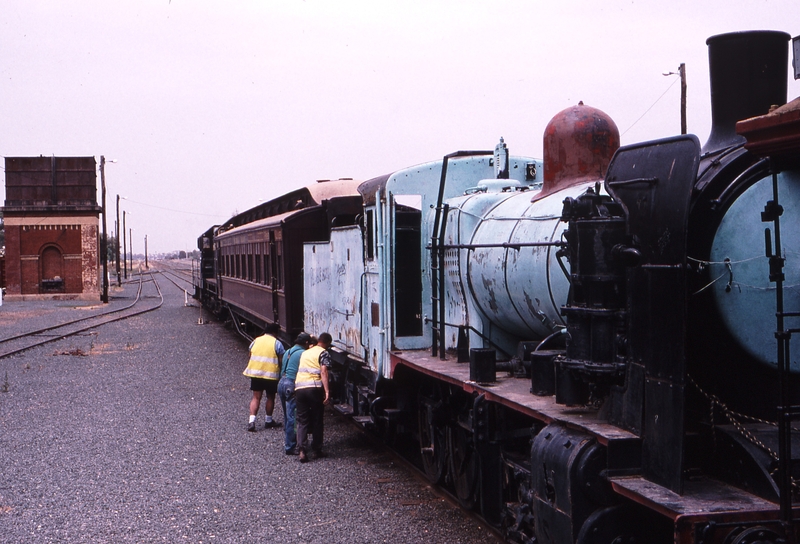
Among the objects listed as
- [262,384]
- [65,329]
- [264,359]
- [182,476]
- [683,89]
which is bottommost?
[182,476]

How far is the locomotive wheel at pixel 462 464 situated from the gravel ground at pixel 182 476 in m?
0.20

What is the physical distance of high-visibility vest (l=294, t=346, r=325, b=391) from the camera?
9773 millimetres

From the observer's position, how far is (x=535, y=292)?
5.74 m

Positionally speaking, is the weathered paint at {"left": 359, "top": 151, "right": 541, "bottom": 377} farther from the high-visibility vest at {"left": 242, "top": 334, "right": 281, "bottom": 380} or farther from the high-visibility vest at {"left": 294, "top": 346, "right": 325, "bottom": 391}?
the high-visibility vest at {"left": 242, "top": 334, "right": 281, "bottom": 380}

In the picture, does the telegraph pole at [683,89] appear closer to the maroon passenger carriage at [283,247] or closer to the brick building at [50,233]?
the maroon passenger carriage at [283,247]

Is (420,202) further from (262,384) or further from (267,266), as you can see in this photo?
(267,266)

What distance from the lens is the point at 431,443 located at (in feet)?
26.4

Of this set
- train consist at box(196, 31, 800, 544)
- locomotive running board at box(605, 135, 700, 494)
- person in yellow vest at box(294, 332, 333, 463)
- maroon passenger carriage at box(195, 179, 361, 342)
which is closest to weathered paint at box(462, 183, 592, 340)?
train consist at box(196, 31, 800, 544)

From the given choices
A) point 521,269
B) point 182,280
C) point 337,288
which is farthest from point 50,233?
point 521,269

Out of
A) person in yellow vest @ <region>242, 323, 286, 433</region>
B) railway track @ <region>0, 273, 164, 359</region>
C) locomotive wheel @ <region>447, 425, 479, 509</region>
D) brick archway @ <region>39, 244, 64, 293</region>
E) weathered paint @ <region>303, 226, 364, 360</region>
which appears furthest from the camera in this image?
brick archway @ <region>39, 244, 64, 293</region>

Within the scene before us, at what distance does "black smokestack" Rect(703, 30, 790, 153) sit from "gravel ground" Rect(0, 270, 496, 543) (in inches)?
160

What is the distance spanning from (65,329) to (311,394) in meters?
21.3

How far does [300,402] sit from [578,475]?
608 cm

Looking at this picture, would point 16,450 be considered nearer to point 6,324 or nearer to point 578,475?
point 578,475
